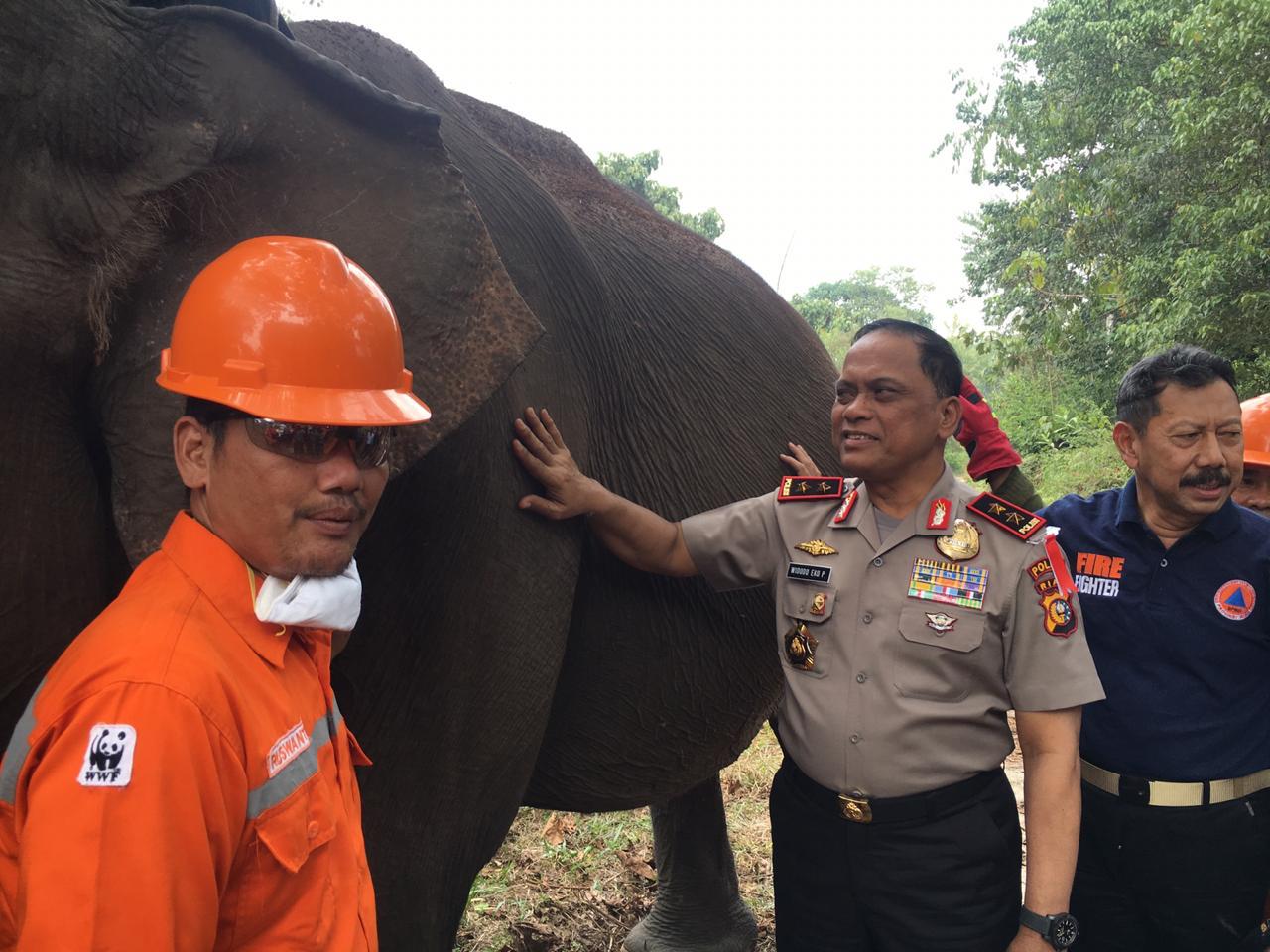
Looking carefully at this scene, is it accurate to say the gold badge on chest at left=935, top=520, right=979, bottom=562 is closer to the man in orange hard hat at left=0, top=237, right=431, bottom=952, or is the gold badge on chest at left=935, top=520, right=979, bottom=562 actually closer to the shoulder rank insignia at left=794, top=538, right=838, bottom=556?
the shoulder rank insignia at left=794, top=538, right=838, bottom=556

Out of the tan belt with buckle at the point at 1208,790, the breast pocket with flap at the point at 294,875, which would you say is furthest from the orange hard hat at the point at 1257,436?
the breast pocket with flap at the point at 294,875

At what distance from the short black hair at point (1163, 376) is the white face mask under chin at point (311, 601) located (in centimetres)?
201

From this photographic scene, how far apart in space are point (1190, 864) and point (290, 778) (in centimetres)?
228

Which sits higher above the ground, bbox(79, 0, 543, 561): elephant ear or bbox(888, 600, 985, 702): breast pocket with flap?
bbox(79, 0, 543, 561): elephant ear

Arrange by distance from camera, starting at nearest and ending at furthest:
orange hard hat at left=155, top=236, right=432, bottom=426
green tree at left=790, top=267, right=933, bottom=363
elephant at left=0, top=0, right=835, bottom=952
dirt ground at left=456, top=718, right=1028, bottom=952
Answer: orange hard hat at left=155, top=236, right=432, bottom=426 → elephant at left=0, top=0, right=835, bottom=952 → dirt ground at left=456, top=718, right=1028, bottom=952 → green tree at left=790, top=267, right=933, bottom=363

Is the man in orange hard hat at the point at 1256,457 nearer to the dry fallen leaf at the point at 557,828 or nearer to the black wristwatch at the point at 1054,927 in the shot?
the black wristwatch at the point at 1054,927

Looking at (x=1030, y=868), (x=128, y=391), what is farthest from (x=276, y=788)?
(x=1030, y=868)

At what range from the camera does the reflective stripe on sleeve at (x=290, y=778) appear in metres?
1.26

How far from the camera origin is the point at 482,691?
8.00 ft

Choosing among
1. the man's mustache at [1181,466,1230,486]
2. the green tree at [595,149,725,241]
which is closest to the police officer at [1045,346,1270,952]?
the man's mustache at [1181,466,1230,486]

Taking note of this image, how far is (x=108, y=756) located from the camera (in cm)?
110

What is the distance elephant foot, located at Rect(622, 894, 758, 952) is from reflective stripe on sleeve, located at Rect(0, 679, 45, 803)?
3579mm

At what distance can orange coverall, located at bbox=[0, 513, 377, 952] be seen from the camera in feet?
3.55

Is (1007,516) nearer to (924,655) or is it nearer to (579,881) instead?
(924,655)
